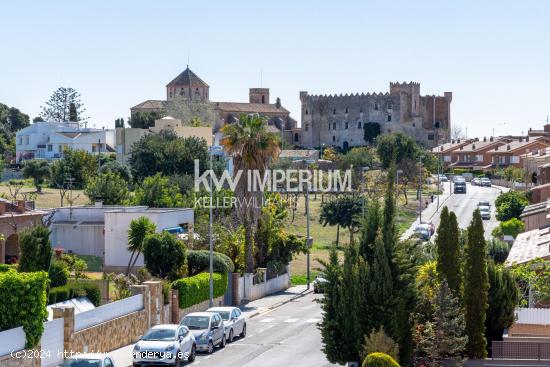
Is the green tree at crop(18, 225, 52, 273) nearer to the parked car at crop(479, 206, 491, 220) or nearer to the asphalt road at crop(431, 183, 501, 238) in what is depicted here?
the asphalt road at crop(431, 183, 501, 238)

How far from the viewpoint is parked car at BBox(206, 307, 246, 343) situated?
3862cm

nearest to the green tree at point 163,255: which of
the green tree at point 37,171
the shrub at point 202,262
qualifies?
the shrub at point 202,262

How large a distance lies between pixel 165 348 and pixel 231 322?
731 centimetres

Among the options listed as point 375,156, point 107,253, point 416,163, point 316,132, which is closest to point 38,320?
point 107,253

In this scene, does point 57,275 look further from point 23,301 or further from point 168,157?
point 168,157

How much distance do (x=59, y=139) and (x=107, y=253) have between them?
77.2 metres

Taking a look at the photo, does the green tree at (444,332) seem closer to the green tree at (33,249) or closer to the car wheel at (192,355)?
the car wheel at (192,355)

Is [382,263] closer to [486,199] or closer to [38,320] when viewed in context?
[38,320]

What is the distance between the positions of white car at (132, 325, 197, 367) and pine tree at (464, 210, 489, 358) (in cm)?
847

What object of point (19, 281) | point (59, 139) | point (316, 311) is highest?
point (59, 139)

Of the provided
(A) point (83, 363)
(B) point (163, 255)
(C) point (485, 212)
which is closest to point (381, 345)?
(A) point (83, 363)

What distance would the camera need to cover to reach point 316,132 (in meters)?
190

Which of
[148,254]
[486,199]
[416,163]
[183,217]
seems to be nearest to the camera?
[148,254]

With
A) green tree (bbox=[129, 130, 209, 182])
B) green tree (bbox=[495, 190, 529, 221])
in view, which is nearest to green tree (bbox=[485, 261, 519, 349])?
green tree (bbox=[495, 190, 529, 221])
